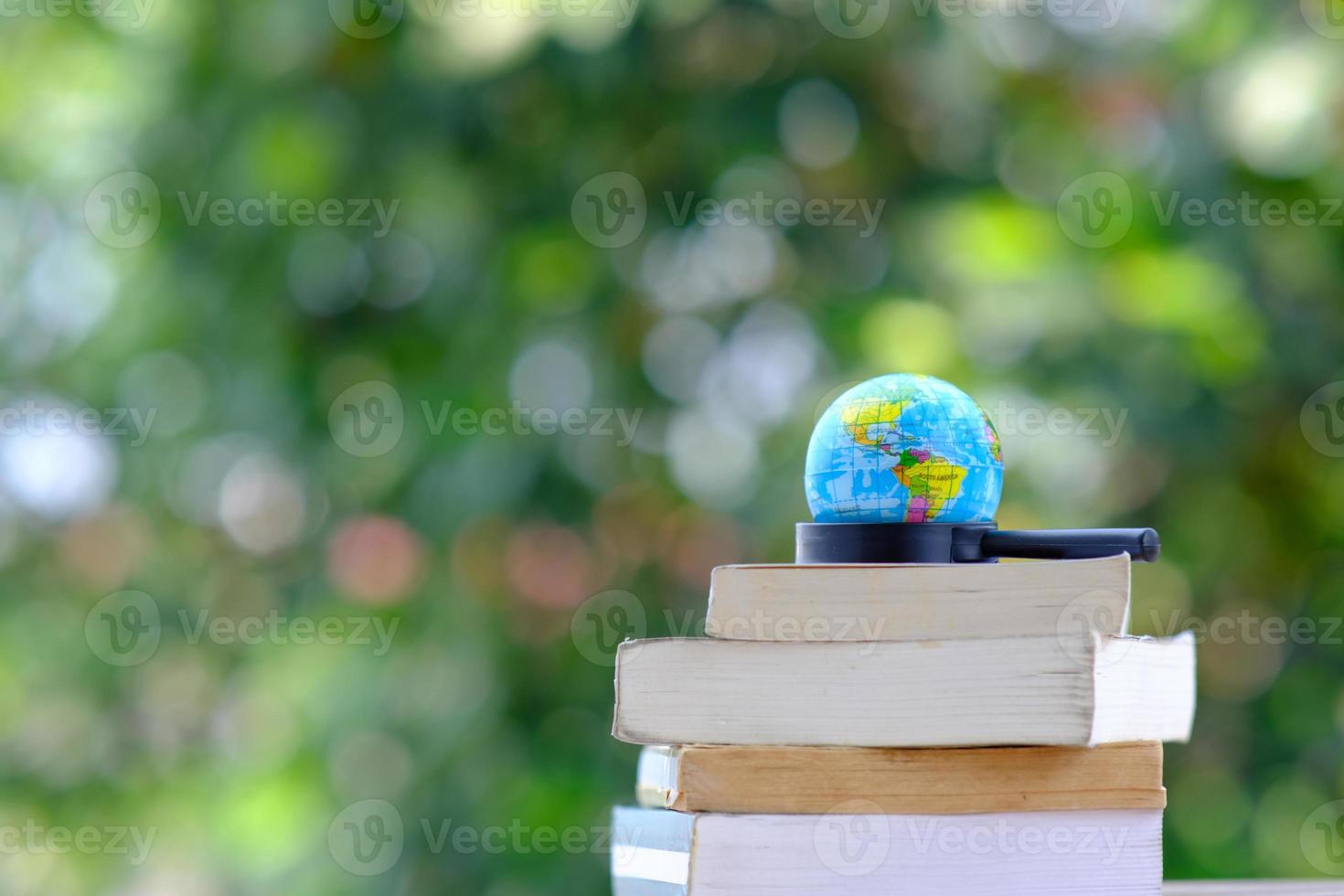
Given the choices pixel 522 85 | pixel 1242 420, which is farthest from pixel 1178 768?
pixel 522 85

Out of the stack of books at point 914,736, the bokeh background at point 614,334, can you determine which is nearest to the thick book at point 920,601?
the stack of books at point 914,736

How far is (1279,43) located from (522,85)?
0.92 metres

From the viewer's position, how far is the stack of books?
0.61m

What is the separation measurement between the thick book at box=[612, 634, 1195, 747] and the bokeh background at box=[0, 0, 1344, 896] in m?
Answer: 0.80

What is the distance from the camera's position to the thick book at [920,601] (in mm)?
607

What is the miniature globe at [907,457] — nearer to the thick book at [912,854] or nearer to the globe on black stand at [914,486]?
the globe on black stand at [914,486]

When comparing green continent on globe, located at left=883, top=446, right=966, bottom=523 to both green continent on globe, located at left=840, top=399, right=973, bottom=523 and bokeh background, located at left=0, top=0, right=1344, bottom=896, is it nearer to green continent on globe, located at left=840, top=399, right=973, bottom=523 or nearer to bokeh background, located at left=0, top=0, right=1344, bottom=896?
green continent on globe, located at left=840, top=399, right=973, bottom=523

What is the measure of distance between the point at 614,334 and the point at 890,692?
1.13 m

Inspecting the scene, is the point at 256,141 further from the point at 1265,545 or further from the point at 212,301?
the point at 1265,545

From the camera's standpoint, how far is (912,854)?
2.02ft

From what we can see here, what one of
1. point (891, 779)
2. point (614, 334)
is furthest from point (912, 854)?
point (614, 334)

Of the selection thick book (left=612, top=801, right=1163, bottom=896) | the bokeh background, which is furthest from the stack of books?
the bokeh background

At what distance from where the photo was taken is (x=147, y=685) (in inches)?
83.5

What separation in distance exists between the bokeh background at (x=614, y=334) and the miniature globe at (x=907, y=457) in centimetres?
72
